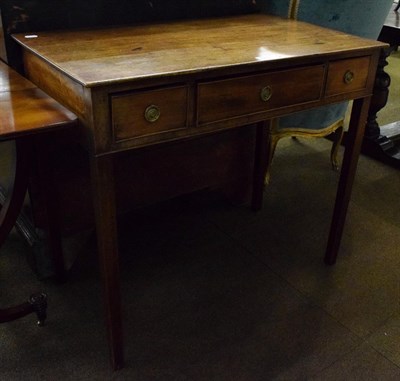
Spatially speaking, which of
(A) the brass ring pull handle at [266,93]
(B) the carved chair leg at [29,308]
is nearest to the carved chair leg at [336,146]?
(A) the brass ring pull handle at [266,93]

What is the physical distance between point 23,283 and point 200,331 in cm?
56

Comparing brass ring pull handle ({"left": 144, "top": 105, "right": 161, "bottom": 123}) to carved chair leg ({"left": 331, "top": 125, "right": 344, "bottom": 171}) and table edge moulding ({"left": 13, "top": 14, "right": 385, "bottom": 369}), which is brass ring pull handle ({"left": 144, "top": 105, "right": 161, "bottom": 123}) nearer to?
table edge moulding ({"left": 13, "top": 14, "right": 385, "bottom": 369})

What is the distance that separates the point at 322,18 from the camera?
175cm

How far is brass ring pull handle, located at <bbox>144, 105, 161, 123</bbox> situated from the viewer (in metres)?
0.93

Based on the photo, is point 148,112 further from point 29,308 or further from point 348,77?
point 29,308

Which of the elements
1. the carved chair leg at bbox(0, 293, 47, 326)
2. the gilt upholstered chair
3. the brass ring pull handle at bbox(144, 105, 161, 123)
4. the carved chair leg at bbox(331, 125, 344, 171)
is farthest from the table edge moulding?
the carved chair leg at bbox(331, 125, 344, 171)

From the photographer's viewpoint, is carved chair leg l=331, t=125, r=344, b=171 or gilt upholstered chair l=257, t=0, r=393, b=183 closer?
gilt upholstered chair l=257, t=0, r=393, b=183

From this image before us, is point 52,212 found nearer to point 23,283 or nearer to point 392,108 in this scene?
point 23,283

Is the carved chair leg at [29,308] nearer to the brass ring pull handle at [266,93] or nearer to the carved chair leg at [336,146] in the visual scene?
the brass ring pull handle at [266,93]

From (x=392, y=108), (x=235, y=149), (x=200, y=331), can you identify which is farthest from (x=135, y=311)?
(x=392, y=108)

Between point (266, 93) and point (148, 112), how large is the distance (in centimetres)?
30

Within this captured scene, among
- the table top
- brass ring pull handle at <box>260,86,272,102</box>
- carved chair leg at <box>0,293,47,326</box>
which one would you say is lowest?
carved chair leg at <box>0,293,47,326</box>

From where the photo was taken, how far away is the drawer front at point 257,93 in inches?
39.4

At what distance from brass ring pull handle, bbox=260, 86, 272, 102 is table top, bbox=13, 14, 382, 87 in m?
0.06
